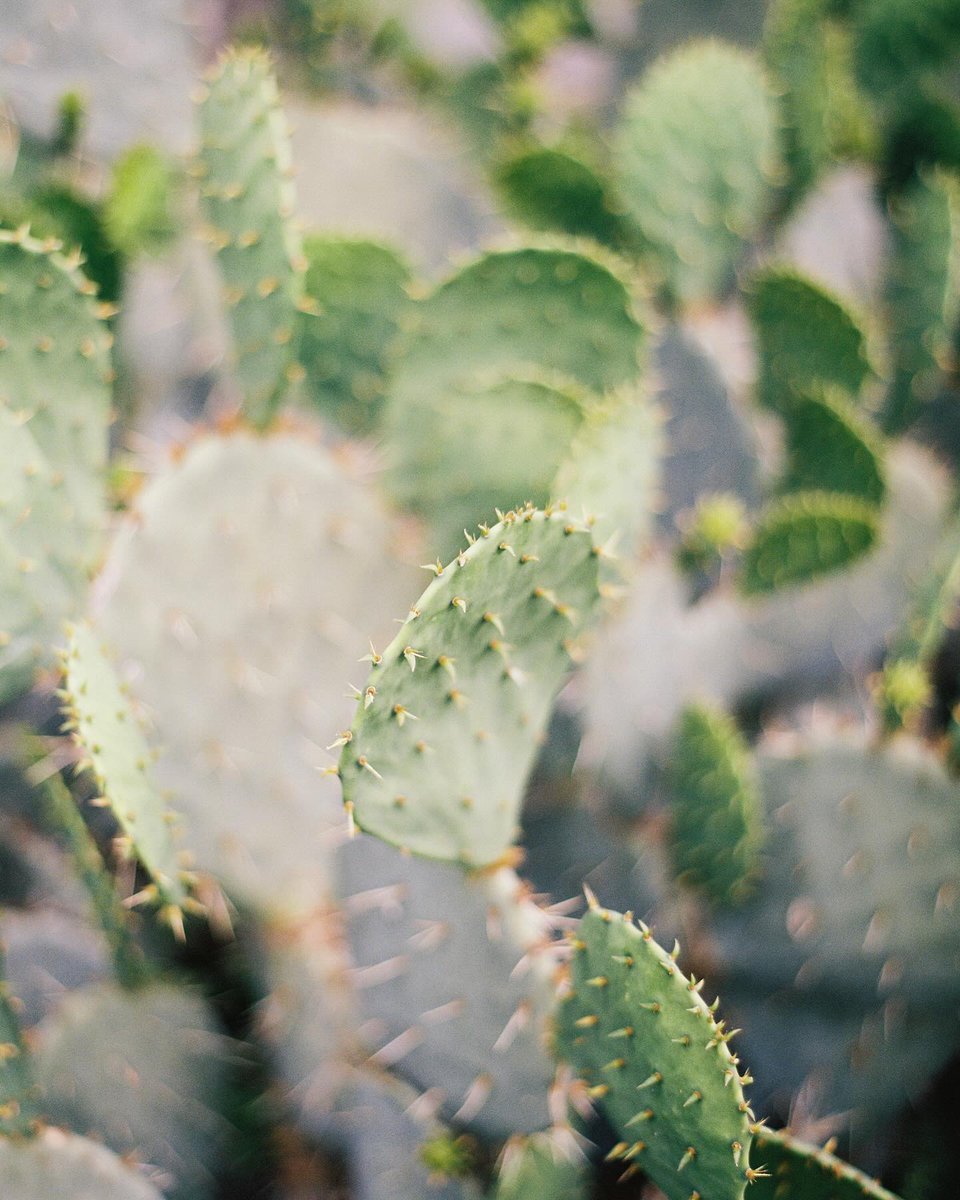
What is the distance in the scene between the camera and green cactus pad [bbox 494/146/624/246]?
1531 millimetres

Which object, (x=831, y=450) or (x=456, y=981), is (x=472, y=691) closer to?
(x=456, y=981)

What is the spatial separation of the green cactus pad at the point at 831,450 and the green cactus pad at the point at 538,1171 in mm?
885

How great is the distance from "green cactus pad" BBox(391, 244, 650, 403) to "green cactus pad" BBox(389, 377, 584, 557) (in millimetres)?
47

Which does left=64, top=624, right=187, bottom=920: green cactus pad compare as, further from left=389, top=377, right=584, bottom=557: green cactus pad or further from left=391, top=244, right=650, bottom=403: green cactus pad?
left=391, top=244, right=650, bottom=403: green cactus pad

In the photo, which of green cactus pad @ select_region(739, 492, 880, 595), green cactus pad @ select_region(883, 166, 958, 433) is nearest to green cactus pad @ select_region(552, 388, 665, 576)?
green cactus pad @ select_region(739, 492, 880, 595)

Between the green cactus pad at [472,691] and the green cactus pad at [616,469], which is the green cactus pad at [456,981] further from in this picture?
the green cactus pad at [616,469]

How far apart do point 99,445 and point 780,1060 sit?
102 centimetres

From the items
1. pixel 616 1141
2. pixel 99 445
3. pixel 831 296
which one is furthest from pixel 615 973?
pixel 831 296

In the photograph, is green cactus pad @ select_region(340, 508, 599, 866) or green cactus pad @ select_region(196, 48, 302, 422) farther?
green cactus pad @ select_region(196, 48, 302, 422)

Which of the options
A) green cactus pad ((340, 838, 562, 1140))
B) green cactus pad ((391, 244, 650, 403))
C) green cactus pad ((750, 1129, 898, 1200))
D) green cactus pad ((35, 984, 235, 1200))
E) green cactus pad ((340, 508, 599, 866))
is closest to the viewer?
green cactus pad ((340, 508, 599, 866))

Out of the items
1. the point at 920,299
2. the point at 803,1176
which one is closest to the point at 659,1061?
the point at 803,1176

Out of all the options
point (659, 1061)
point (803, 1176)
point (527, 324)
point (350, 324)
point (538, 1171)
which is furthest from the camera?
point (350, 324)

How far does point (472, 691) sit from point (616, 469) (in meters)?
0.33

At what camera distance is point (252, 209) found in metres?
1.03
